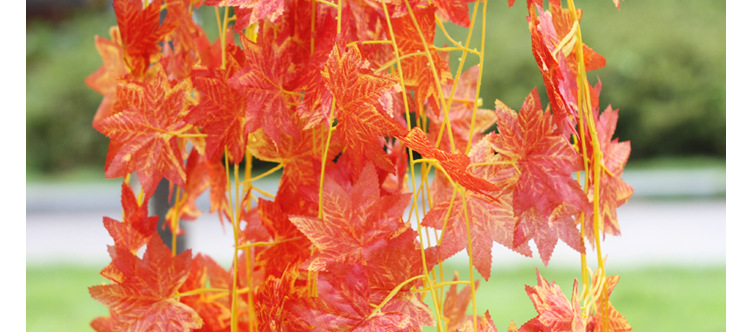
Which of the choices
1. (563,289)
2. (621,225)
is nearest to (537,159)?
(563,289)

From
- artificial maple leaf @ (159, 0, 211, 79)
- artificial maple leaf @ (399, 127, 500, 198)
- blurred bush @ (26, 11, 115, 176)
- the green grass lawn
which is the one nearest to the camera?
artificial maple leaf @ (399, 127, 500, 198)

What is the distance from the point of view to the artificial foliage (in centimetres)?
38

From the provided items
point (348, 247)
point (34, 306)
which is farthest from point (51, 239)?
point (348, 247)

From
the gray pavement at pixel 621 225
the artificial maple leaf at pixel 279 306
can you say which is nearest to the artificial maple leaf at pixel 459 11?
the artificial maple leaf at pixel 279 306

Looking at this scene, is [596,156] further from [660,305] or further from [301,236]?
[660,305]

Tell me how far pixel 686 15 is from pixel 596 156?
6475 mm

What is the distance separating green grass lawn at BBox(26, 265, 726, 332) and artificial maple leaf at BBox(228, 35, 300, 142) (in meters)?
1.75

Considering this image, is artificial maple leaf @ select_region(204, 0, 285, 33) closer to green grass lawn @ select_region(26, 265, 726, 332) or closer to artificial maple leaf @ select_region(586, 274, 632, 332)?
artificial maple leaf @ select_region(586, 274, 632, 332)

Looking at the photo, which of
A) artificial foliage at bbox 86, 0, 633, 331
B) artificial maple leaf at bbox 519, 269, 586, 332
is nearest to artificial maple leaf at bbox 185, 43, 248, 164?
artificial foliage at bbox 86, 0, 633, 331

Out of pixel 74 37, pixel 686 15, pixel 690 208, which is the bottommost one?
pixel 690 208

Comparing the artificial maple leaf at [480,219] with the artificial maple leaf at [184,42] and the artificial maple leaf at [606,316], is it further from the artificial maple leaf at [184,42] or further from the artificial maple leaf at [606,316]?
the artificial maple leaf at [184,42]

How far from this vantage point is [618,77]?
5844mm

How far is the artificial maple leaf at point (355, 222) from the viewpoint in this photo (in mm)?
395

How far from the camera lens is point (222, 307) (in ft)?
2.06
